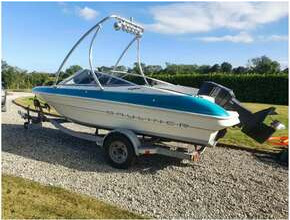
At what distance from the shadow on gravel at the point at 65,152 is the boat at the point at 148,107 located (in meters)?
0.62

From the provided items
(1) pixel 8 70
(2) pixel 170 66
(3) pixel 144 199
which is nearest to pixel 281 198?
(3) pixel 144 199

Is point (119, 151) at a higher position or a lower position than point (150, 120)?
lower

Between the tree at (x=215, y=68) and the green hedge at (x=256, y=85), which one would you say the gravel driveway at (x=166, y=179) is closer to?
the green hedge at (x=256, y=85)

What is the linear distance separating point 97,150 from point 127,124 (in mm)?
1321

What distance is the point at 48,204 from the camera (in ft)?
14.9

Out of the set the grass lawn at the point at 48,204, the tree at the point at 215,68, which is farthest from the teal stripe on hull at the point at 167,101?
the tree at the point at 215,68

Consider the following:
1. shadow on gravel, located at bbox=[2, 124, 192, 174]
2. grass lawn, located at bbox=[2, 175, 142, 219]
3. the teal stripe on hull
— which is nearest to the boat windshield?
the teal stripe on hull

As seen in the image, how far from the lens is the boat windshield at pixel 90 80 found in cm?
721

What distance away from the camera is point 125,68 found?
933cm

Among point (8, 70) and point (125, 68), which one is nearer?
point (125, 68)

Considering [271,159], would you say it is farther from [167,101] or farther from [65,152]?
[65,152]

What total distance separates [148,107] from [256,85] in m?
21.1

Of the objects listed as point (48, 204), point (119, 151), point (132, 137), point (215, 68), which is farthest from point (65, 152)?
point (215, 68)

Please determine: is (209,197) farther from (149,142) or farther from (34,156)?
(34,156)
